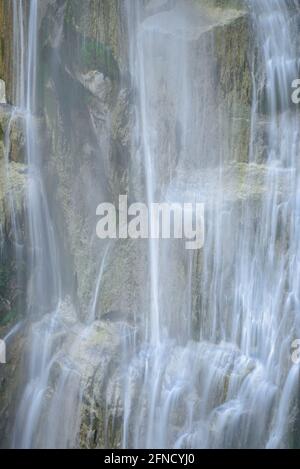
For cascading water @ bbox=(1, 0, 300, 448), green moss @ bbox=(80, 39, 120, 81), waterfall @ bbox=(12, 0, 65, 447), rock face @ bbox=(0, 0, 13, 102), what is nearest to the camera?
cascading water @ bbox=(1, 0, 300, 448)

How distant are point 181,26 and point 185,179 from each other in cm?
248

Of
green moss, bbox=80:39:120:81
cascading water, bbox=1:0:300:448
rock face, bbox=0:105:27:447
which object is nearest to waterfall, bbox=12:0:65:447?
cascading water, bbox=1:0:300:448

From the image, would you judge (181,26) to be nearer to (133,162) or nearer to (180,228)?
(133,162)

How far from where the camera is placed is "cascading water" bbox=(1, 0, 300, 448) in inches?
408

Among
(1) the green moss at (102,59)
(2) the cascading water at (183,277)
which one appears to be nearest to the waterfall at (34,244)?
(2) the cascading water at (183,277)

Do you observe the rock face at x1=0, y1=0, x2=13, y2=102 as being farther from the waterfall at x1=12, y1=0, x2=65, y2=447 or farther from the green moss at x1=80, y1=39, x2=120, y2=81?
the green moss at x1=80, y1=39, x2=120, y2=81

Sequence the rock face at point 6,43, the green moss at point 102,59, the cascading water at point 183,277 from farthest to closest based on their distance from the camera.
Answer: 1. the rock face at point 6,43
2. the green moss at point 102,59
3. the cascading water at point 183,277

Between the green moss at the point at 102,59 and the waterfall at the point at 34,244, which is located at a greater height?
the green moss at the point at 102,59

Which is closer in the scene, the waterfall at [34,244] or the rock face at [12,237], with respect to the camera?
the waterfall at [34,244]

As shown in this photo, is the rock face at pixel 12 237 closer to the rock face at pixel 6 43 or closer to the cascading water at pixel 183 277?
the cascading water at pixel 183 277

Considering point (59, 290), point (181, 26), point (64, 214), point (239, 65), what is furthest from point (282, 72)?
point (59, 290)

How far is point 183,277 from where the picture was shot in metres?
11.2

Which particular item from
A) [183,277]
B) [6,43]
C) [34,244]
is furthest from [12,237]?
[6,43]

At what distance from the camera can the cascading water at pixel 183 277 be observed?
34.0 feet
